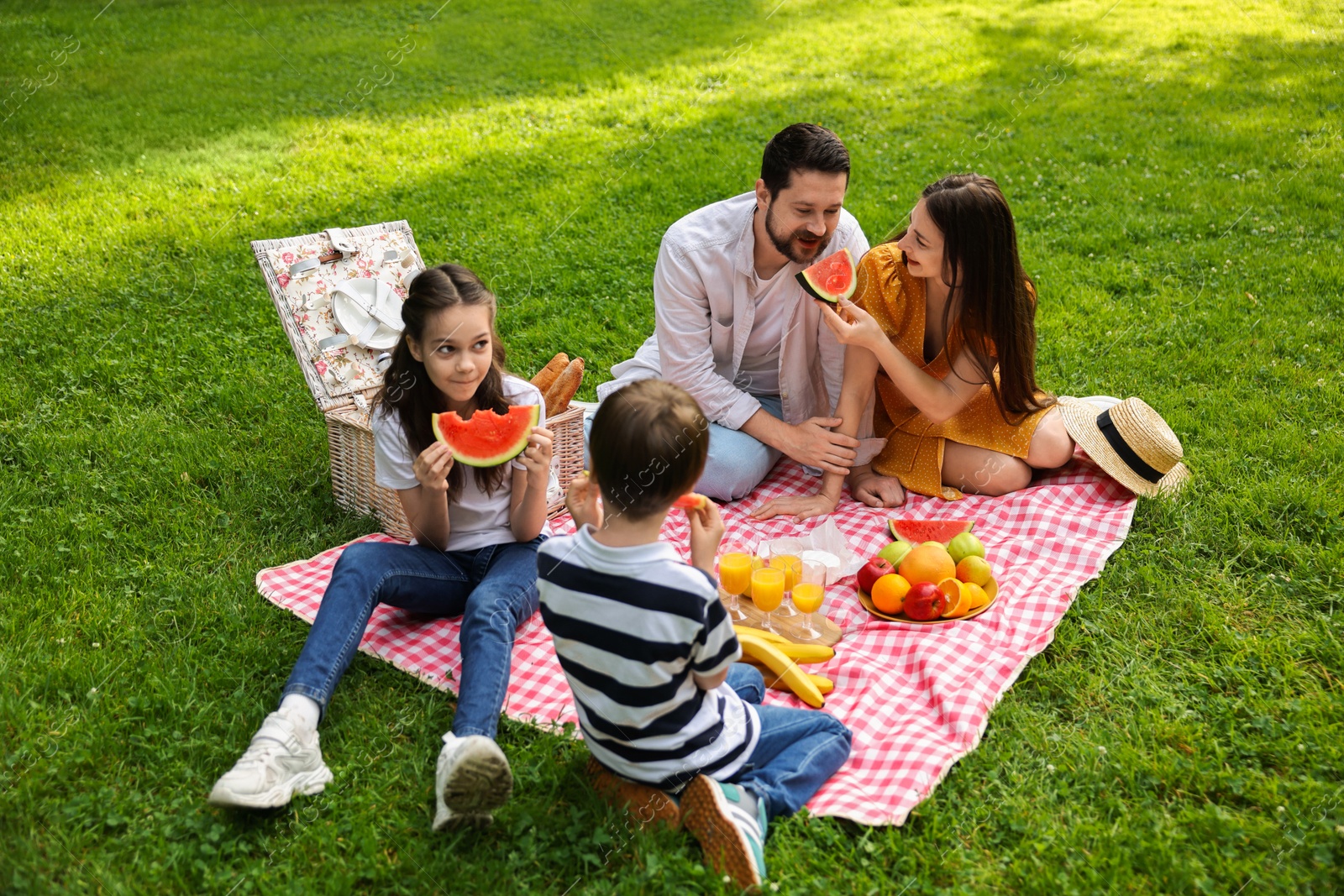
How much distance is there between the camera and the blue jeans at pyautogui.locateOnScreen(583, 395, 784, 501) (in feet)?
15.2

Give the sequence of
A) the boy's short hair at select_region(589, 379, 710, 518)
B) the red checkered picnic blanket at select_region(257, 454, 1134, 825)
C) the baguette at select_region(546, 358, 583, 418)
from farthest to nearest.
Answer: the baguette at select_region(546, 358, 583, 418), the red checkered picnic blanket at select_region(257, 454, 1134, 825), the boy's short hair at select_region(589, 379, 710, 518)

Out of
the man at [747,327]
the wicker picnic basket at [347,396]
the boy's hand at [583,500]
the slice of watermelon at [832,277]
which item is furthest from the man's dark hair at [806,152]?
the boy's hand at [583,500]

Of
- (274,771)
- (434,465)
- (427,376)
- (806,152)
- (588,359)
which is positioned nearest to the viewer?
(274,771)

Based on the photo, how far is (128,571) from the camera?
13.0ft

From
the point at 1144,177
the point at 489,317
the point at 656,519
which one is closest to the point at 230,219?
the point at 489,317

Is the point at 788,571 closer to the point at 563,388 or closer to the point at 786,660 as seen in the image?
the point at 786,660

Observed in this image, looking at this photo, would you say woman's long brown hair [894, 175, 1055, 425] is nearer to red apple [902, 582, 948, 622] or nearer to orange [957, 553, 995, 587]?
orange [957, 553, 995, 587]

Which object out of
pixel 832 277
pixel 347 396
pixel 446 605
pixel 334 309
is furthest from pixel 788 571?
pixel 334 309

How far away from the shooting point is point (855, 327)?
4270 millimetres

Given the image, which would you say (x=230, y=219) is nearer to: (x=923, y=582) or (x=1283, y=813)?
(x=923, y=582)

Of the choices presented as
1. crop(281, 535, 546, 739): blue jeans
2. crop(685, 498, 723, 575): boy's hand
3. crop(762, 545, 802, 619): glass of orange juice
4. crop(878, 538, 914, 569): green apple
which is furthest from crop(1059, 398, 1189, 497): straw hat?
crop(281, 535, 546, 739): blue jeans

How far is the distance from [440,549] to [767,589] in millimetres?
1184

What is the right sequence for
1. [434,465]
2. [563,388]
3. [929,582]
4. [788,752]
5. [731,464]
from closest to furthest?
1. [788,752]
2. [434,465]
3. [929,582]
4. [563,388]
5. [731,464]

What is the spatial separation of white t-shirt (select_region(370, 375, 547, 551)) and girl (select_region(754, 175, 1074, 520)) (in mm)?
1307
